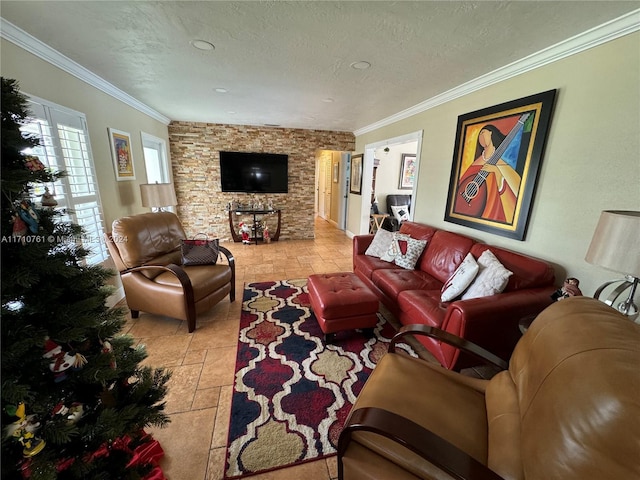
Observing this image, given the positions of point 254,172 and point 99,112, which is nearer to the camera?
point 99,112

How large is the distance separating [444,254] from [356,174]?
139 inches

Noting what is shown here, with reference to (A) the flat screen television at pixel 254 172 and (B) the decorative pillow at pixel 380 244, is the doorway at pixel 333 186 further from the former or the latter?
(B) the decorative pillow at pixel 380 244

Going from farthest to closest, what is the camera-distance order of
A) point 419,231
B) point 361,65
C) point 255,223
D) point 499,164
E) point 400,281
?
point 255,223 → point 419,231 → point 400,281 → point 499,164 → point 361,65

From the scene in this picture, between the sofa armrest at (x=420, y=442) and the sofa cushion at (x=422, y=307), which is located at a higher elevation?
the sofa armrest at (x=420, y=442)

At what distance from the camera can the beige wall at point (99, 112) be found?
1.87 metres

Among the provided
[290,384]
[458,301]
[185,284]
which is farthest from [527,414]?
[185,284]

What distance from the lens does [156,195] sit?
3410mm

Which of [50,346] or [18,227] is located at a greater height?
[18,227]

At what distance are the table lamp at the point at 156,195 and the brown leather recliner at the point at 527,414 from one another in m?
3.47

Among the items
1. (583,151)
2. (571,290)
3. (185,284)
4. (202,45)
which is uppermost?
(202,45)

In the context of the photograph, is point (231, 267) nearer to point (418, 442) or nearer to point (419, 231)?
point (419, 231)

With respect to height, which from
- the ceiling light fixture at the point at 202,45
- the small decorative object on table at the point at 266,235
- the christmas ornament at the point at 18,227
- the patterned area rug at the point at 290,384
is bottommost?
the patterned area rug at the point at 290,384

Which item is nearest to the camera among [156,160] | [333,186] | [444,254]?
[444,254]

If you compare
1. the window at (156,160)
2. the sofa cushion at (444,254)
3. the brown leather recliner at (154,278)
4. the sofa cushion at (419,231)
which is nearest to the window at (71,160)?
the brown leather recliner at (154,278)
